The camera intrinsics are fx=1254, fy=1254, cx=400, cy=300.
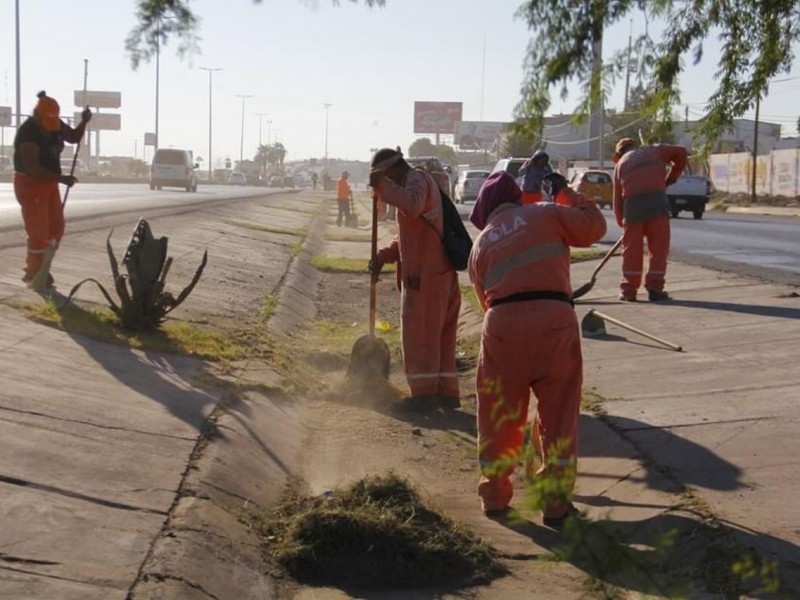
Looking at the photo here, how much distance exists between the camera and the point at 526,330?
20.9 feet

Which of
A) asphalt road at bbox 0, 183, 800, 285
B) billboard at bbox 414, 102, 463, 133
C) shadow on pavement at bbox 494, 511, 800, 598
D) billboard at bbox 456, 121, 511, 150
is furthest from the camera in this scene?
billboard at bbox 414, 102, 463, 133

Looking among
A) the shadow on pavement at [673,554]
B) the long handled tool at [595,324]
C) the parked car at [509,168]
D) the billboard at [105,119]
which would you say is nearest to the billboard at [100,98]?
the billboard at [105,119]

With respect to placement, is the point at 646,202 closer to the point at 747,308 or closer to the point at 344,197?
the point at 747,308

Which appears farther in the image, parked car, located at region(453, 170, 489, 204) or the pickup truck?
parked car, located at region(453, 170, 489, 204)

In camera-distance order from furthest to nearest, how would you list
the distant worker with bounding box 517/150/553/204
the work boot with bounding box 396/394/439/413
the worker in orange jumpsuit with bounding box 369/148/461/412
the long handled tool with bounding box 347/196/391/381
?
1. the long handled tool with bounding box 347/196/391/381
2. the work boot with bounding box 396/394/439/413
3. the worker in orange jumpsuit with bounding box 369/148/461/412
4. the distant worker with bounding box 517/150/553/204

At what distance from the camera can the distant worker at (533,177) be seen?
7.19 m

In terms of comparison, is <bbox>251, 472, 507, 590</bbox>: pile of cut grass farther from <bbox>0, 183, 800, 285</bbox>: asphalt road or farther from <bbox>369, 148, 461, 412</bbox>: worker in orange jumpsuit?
<bbox>0, 183, 800, 285</bbox>: asphalt road

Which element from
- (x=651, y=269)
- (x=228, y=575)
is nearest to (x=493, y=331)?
(x=228, y=575)

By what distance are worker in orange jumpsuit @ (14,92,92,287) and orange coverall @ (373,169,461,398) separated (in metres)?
3.73

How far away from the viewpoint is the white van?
52.7m

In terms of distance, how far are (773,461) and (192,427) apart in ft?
11.0

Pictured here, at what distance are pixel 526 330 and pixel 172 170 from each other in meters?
48.1

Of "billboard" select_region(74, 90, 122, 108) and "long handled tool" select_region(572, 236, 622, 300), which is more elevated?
"billboard" select_region(74, 90, 122, 108)

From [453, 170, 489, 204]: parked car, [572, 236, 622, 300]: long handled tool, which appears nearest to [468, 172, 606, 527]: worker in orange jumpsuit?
[572, 236, 622, 300]: long handled tool
